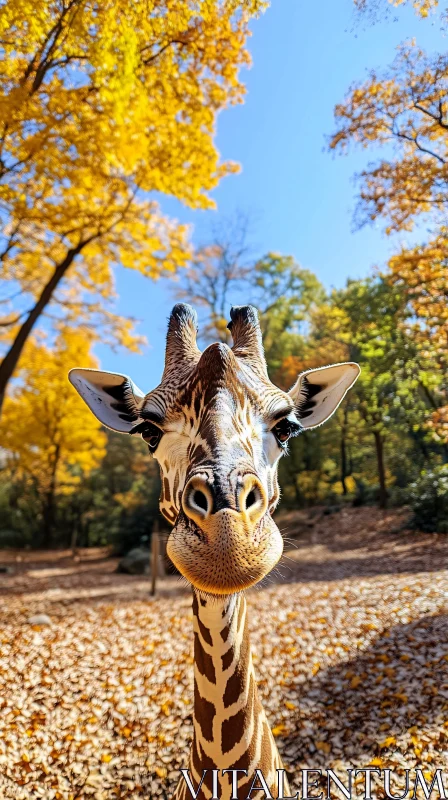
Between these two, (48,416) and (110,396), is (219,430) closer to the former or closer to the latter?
(110,396)

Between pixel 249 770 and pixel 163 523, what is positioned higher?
pixel 163 523

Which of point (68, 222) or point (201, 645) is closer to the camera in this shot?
point (201, 645)

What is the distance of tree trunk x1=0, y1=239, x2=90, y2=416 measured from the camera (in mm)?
8297

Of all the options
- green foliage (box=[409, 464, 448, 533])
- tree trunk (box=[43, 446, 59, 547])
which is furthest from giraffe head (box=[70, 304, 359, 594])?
tree trunk (box=[43, 446, 59, 547])

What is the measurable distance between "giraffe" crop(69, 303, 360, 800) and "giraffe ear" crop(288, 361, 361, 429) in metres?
0.06

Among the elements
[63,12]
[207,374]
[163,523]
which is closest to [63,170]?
[63,12]

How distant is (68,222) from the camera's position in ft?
27.9

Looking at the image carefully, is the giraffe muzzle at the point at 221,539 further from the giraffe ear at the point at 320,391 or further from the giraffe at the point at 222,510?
the giraffe ear at the point at 320,391

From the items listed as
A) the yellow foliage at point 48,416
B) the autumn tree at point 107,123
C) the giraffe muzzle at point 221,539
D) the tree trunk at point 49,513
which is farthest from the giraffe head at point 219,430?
the tree trunk at point 49,513

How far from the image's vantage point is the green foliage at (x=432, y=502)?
13477 mm

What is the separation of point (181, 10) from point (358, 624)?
8.98 m

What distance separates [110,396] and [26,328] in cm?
753

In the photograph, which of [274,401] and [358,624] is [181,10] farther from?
[358,624]

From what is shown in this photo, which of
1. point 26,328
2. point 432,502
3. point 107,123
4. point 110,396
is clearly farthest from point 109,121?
point 432,502
